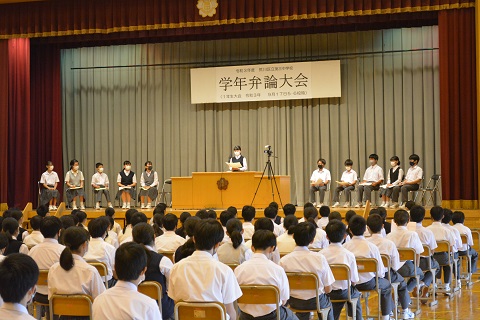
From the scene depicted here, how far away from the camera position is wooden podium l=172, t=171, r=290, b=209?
13641mm

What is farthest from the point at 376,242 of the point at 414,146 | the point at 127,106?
the point at 127,106

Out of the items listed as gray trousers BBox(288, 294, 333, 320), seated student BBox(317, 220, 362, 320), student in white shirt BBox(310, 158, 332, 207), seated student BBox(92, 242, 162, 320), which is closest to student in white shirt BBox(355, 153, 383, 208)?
student in white shirt BBox(310, 158, 332, 207)

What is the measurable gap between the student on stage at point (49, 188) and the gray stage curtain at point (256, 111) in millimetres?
2450

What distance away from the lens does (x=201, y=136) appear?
686 inches

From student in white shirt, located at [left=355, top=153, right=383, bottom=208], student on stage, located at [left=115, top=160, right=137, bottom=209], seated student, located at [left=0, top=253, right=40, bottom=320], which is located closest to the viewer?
seated student, located at [left=0, top=253, right=40, bottom=320]

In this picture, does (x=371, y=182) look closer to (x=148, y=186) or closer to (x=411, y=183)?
(x=411, y=183)

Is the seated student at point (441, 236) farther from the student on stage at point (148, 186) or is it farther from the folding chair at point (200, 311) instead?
the student on stage at point (148, 186)

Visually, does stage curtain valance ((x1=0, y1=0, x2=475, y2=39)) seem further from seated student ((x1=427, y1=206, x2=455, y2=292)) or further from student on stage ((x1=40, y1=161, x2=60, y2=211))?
seated student ((x1=427, y1=206, x2=455, y2=292))

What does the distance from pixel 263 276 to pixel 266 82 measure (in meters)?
12.0

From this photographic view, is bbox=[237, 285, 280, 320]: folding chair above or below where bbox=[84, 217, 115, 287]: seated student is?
below

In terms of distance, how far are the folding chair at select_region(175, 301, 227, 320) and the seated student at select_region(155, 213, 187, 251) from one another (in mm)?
2395

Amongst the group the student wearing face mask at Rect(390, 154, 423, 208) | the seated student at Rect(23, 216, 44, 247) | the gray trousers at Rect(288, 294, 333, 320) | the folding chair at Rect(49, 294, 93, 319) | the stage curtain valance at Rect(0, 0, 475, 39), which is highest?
the stage curtain valance at Rect(0, 0, 475, 39)

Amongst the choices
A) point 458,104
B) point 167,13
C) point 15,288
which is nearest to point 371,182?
point 458,104

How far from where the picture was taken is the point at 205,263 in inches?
172
